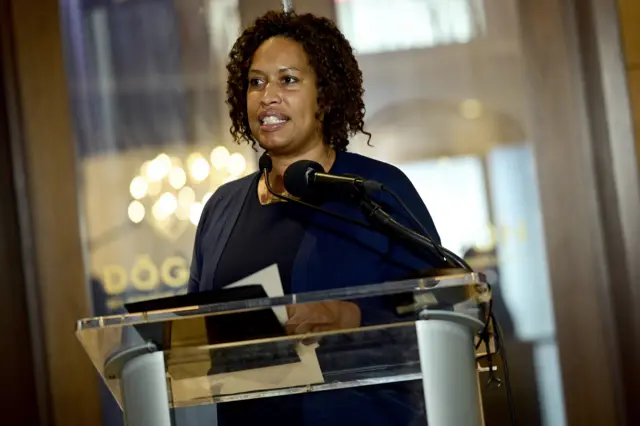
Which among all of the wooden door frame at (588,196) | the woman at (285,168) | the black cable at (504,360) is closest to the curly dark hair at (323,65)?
the woman at (285,168)

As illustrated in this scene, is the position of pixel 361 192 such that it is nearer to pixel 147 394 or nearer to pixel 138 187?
pixel 147 394

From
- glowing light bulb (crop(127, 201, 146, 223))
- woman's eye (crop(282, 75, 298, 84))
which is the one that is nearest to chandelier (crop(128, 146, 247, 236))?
glowing light bulb (crop(127, 201, 146, 223))

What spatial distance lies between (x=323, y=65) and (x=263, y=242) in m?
0.41

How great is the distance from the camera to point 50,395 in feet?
10.0

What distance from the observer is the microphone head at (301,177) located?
1508 millimetres

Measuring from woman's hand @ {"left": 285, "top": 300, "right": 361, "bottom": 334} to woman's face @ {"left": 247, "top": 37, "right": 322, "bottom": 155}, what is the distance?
0.69 m

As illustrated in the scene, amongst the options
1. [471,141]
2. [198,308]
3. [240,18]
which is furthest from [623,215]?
A: [198,308]

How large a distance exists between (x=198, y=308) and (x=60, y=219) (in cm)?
204

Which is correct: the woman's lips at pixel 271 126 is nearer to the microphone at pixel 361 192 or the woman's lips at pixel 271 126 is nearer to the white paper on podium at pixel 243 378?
the microphone at pixel 361 192

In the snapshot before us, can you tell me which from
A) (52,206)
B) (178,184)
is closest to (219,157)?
(178,184)

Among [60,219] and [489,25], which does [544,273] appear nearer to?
[489,25]

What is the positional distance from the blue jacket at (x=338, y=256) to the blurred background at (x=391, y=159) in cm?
118

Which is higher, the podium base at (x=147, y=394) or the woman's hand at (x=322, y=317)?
the woman's hand at (x=322, y=317)

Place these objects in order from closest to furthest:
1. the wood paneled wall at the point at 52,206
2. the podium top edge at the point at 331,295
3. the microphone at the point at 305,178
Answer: the podium top edge at the point at 331,295, the microphone at the point at 305,178, the wood paneled wall at the point at 52,206
